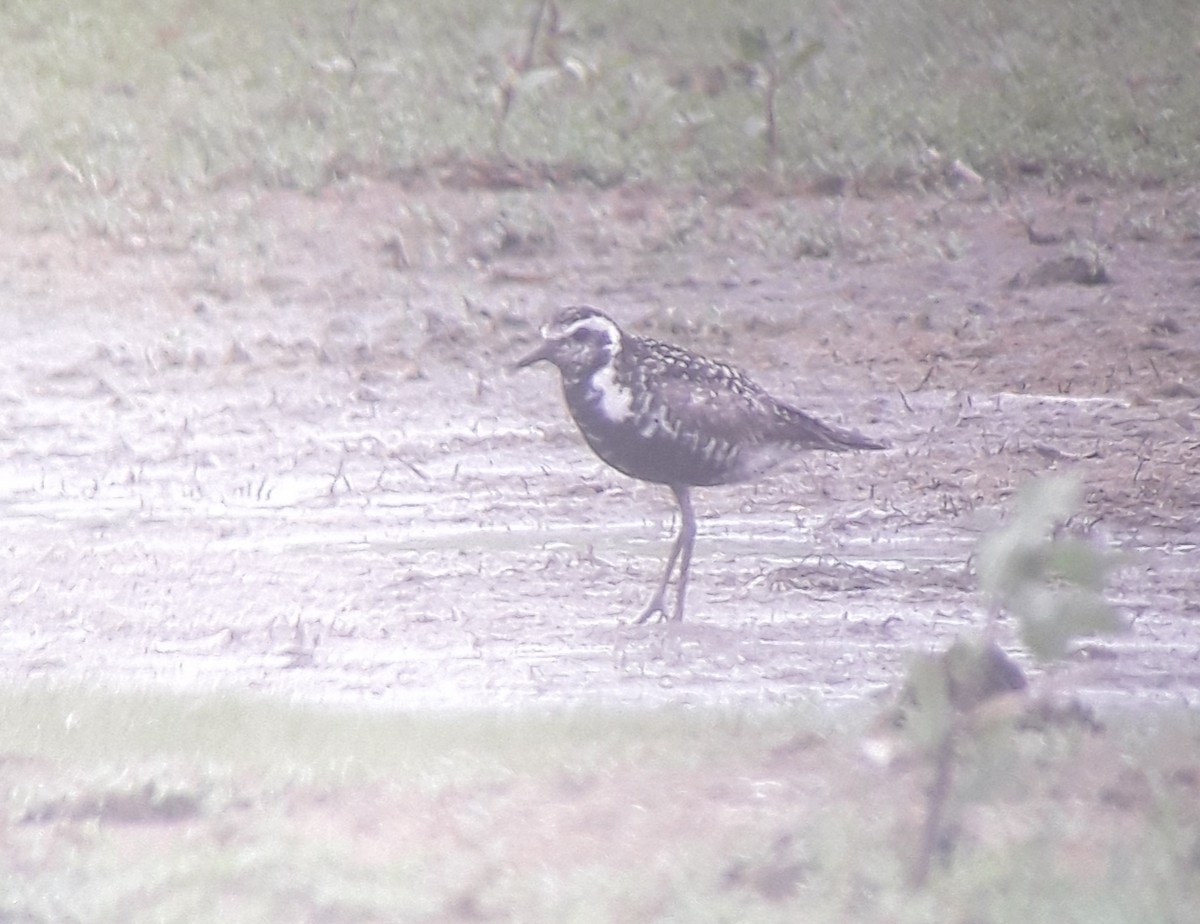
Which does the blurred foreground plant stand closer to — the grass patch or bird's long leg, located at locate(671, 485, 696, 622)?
the grass patch

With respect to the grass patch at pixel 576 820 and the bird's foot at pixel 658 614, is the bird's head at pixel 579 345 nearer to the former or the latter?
the bird's foot at pixel 658 614

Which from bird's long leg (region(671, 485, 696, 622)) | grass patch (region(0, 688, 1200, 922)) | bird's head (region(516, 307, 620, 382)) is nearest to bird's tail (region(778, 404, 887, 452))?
bird's long leg (region(671, 485, 696, 622))

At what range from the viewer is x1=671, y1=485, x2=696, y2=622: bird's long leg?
372cm

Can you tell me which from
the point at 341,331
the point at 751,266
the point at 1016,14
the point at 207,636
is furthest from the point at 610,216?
the point at 207,636

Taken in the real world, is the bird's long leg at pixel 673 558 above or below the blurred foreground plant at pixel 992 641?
below

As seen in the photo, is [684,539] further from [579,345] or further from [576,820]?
[576,820]

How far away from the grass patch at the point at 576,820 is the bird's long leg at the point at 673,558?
28 cm

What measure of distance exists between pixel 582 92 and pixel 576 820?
4.38ft

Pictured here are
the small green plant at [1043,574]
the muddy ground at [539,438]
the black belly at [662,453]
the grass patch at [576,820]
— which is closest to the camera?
the small green plant at [1043,574]

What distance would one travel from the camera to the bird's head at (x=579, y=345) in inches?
150

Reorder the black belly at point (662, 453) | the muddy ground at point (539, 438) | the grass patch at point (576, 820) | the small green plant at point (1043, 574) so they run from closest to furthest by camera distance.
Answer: the small green plant at point (1043, 574) < the grass patch at point (576, 820) < the muddy ground at point (539, 438) < the black belly at point (662, 453)

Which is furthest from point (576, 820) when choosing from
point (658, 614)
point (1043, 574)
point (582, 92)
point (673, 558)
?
point (582, 92)

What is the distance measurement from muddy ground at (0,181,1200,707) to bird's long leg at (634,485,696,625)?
29 mm

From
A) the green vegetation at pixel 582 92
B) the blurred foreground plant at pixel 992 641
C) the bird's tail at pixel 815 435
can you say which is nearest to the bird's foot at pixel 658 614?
the bird's tail at pixel 815 435
